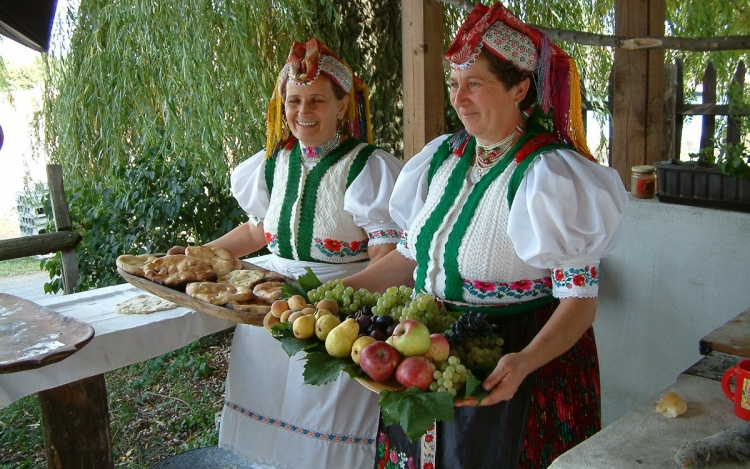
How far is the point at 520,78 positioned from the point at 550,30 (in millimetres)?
1305

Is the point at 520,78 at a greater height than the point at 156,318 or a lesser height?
greater

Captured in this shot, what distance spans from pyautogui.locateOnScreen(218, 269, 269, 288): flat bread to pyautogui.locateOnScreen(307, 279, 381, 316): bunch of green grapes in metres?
0.46

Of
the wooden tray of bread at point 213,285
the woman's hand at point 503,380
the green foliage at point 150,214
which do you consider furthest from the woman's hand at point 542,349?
the green foliage at point 150,214

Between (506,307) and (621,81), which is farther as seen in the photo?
(621,81)

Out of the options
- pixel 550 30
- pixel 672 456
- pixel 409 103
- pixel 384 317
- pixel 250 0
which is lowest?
pixel 672 456

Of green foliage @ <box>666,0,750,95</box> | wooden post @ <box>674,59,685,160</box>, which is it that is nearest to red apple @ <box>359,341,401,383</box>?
green foliage @ <box>666,0,750,95</box>

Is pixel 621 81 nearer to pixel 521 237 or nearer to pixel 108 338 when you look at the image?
pixel 521 237

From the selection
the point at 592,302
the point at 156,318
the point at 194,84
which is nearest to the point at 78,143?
the point at 194,84

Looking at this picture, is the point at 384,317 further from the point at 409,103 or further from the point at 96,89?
the point at 96,89

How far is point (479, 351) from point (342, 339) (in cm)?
34

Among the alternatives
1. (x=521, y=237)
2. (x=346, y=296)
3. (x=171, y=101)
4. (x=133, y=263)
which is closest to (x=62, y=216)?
(x=171, y=101)

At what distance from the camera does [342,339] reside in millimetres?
1786

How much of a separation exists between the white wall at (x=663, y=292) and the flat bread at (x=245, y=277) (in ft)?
5.08

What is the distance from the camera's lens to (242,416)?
2.81m
